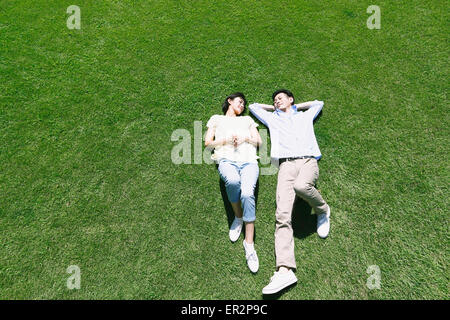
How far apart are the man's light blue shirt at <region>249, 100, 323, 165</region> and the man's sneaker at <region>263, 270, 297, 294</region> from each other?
162 cm

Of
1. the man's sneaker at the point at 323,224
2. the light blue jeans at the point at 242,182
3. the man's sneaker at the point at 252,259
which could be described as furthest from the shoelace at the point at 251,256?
the man's sneaker at the point at 323,224

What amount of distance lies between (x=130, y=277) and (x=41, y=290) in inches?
48.3

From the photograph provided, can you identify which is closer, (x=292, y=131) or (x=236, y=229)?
(x=236, y=229)

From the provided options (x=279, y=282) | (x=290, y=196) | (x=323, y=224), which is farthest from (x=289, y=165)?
(x=279, y=282)

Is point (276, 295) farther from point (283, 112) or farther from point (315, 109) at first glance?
point (315, 109)

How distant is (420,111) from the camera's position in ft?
14.6

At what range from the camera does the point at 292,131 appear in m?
4.07

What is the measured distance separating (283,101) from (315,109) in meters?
0.55

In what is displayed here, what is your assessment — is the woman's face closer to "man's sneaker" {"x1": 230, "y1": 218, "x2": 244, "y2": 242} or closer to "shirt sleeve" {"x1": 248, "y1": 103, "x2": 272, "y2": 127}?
"shirt sleeve" {"x1": 248, "y1": 103, "x2": 272, "y2": 127}

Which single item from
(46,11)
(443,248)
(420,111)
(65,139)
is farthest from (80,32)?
(443,248)

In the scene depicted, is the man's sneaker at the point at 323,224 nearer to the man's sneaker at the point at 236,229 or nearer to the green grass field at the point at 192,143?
the green grass field at the point at 192,143

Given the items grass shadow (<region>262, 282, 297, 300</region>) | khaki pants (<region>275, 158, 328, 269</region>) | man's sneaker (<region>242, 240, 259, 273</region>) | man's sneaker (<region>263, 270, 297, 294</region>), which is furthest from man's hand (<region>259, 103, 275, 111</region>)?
grass shadow (<region>262, 282, 297, 300</region>)

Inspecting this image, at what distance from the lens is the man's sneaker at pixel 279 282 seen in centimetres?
347
